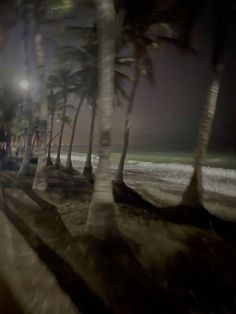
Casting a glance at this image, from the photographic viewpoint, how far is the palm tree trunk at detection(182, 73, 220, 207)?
933 centimetres

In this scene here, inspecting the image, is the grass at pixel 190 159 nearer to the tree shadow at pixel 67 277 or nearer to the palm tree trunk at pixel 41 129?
the palm tree trunk at pixel 41 129

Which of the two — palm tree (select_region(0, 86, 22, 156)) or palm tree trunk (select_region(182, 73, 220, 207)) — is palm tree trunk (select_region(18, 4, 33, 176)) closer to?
palm tree trunk (select_region(182, 73, 220, 207))

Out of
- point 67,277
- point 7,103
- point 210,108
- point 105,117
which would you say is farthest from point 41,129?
point 7,103

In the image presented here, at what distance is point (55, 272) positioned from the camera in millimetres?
4758

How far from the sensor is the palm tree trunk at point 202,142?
9328 mm

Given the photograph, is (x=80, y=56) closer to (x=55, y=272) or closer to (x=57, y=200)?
(x=57, y=200)

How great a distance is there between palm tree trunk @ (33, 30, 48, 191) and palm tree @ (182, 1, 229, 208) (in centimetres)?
521

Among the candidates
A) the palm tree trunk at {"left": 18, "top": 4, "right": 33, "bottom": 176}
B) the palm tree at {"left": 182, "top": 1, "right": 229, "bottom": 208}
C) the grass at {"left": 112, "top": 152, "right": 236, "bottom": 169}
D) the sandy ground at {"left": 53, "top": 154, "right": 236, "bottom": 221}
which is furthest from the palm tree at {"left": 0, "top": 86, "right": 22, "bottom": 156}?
the grass at {"left": 112, "top": 152, "right": 236, "bottom": 169}

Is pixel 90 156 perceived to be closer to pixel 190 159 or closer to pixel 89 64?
pixel 89 64

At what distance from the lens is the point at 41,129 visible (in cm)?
1130

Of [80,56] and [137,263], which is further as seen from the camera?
[80,56]

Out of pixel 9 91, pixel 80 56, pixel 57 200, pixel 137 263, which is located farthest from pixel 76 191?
pixel 9 91

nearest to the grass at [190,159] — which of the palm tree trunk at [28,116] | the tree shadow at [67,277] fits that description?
the palm tree trunk at [28,116]

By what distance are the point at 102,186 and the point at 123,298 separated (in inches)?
94.7
